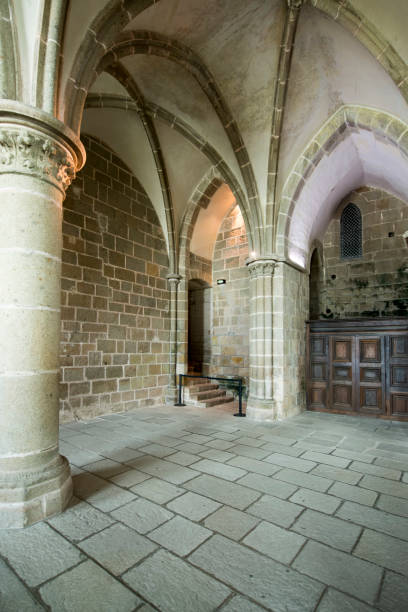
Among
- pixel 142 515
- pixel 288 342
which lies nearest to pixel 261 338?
pixel 288 342

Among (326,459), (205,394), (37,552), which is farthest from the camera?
(205,394)

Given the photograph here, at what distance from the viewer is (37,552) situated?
74.3 inches

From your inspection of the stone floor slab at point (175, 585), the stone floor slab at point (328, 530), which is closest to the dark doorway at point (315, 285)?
the stone floor slab at point (328, 530)

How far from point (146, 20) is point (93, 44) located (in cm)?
181

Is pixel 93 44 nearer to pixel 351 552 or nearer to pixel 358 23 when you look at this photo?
pixel 358 23

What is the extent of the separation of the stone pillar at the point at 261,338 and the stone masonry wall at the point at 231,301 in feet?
6.92

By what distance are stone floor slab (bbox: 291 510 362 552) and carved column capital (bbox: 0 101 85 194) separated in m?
2.93

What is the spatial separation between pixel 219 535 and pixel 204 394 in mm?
5022

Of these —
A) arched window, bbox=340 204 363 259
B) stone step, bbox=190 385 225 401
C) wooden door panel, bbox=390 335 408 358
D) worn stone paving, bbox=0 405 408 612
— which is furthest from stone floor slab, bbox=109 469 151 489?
arched window, bbox=340 204 363 259

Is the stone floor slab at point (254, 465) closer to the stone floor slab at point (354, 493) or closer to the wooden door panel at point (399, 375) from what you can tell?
the stone floor slab at point (354, 493)

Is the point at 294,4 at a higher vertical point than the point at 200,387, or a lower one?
higher

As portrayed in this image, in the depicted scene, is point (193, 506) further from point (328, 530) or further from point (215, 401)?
point (215, 401)

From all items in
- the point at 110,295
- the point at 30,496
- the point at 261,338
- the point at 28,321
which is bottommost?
the point at 30,496

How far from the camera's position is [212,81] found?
5016 mm
